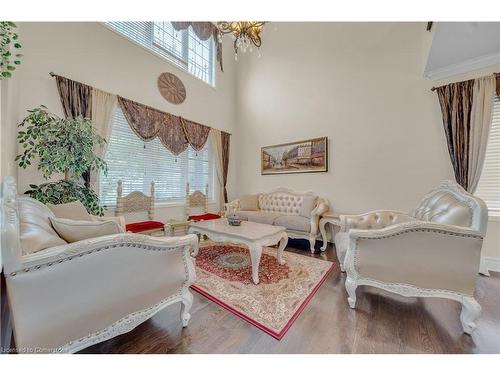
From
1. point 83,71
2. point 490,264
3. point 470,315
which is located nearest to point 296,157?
point 490,264

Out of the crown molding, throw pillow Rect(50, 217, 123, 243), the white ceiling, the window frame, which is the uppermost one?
the window frame

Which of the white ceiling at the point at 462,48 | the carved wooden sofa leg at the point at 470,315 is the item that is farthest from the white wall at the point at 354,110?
the carved wooden sofa leg at the point at 470,315

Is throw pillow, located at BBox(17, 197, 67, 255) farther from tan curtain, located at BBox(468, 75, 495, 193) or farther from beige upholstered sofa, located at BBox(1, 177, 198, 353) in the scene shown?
tan curtain, located at BBox(468, 75, 495, 193)

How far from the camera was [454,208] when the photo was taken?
1.75 metres

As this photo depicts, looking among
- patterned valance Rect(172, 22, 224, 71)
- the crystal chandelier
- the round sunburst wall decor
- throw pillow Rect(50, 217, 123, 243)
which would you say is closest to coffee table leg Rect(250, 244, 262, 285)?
throw pillow Rect(50, 217, 123, 243)

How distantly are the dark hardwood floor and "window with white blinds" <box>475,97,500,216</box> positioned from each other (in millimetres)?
1498

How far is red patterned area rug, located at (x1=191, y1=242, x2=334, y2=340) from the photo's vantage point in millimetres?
1676

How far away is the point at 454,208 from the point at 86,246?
2.74 meters

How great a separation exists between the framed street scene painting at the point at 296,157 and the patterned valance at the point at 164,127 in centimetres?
160

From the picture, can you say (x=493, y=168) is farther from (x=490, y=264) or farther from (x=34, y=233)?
(x=34, y=233)

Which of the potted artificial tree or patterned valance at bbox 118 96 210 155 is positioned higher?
patterned valance at bbox 118 96 210 155

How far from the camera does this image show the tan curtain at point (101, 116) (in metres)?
2.99

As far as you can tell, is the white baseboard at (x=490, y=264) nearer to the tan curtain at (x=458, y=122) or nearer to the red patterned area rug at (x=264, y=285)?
the tan curtain at (x=458, y=122)

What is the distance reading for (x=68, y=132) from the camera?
7.55ft
